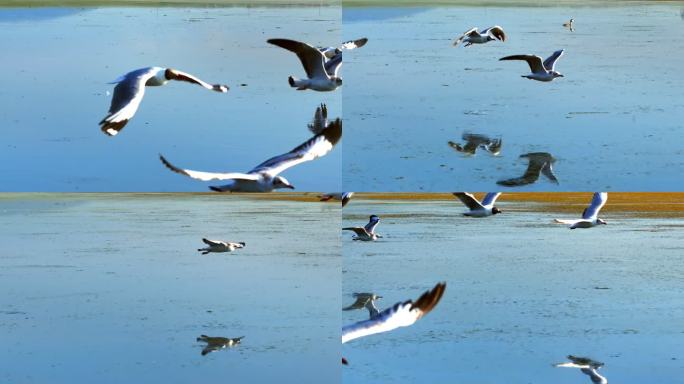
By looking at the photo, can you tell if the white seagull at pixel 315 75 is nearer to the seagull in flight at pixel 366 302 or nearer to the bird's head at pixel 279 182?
the bird's head at pixel 279 182

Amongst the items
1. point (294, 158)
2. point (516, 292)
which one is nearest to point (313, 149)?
point (294, 158)

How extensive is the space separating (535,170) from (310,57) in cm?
436

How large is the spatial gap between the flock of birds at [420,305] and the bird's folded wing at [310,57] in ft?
6.79

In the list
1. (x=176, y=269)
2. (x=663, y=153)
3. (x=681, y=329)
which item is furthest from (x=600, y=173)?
(x=176, y=269)

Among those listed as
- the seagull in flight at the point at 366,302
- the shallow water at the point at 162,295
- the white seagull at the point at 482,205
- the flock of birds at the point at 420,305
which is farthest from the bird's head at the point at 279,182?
the seagull in flight at the point at 366,302

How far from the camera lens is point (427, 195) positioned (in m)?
18.0

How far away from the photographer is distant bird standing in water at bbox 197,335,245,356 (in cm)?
1169

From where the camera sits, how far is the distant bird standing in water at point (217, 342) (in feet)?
38.4

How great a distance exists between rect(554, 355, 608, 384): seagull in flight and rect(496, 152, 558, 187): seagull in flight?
2.42 m

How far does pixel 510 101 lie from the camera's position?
16453 mm

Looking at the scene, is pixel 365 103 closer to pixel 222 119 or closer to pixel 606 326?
pixel 222 119

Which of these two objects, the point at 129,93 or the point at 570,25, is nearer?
the point at 129,93

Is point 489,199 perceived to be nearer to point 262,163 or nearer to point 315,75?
point 315,75

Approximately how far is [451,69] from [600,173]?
437 centimetres
